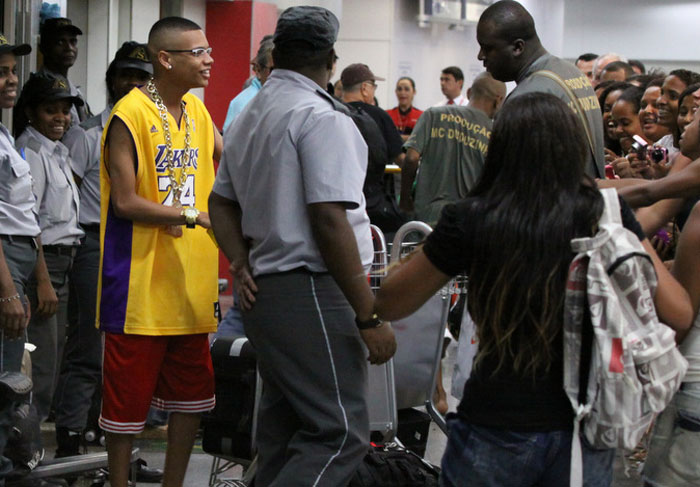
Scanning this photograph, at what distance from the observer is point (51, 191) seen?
5090 millimetres

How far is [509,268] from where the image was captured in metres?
2.55

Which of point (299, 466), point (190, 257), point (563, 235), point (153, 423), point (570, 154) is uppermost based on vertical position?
point (570, 154)

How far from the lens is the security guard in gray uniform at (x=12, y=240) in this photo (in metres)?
4.26

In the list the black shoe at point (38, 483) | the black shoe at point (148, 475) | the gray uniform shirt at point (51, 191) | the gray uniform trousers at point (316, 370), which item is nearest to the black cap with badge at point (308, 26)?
the gray uniform trousers at point (316, 370)

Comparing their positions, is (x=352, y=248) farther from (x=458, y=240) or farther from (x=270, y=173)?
(x=458, y=240)

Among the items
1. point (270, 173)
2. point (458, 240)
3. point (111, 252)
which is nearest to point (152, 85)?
point (111, 252)

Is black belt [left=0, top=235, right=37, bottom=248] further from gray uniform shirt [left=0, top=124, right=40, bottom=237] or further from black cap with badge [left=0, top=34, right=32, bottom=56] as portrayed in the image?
black cap with badge [left=0, top=34, right=32, bottom=56]

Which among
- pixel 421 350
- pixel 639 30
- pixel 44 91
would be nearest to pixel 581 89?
pixel 421 350

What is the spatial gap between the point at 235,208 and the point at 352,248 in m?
0.57

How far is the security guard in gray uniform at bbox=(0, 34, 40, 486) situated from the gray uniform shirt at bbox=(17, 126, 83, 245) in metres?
0.37

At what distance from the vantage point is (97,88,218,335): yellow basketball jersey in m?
4.27

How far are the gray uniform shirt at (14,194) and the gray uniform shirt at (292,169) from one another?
52.6 inches

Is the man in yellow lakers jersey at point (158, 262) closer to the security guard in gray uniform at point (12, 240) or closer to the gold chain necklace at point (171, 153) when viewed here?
the gold chain necklace at point (171, 153)

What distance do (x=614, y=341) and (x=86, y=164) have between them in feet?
11.8
